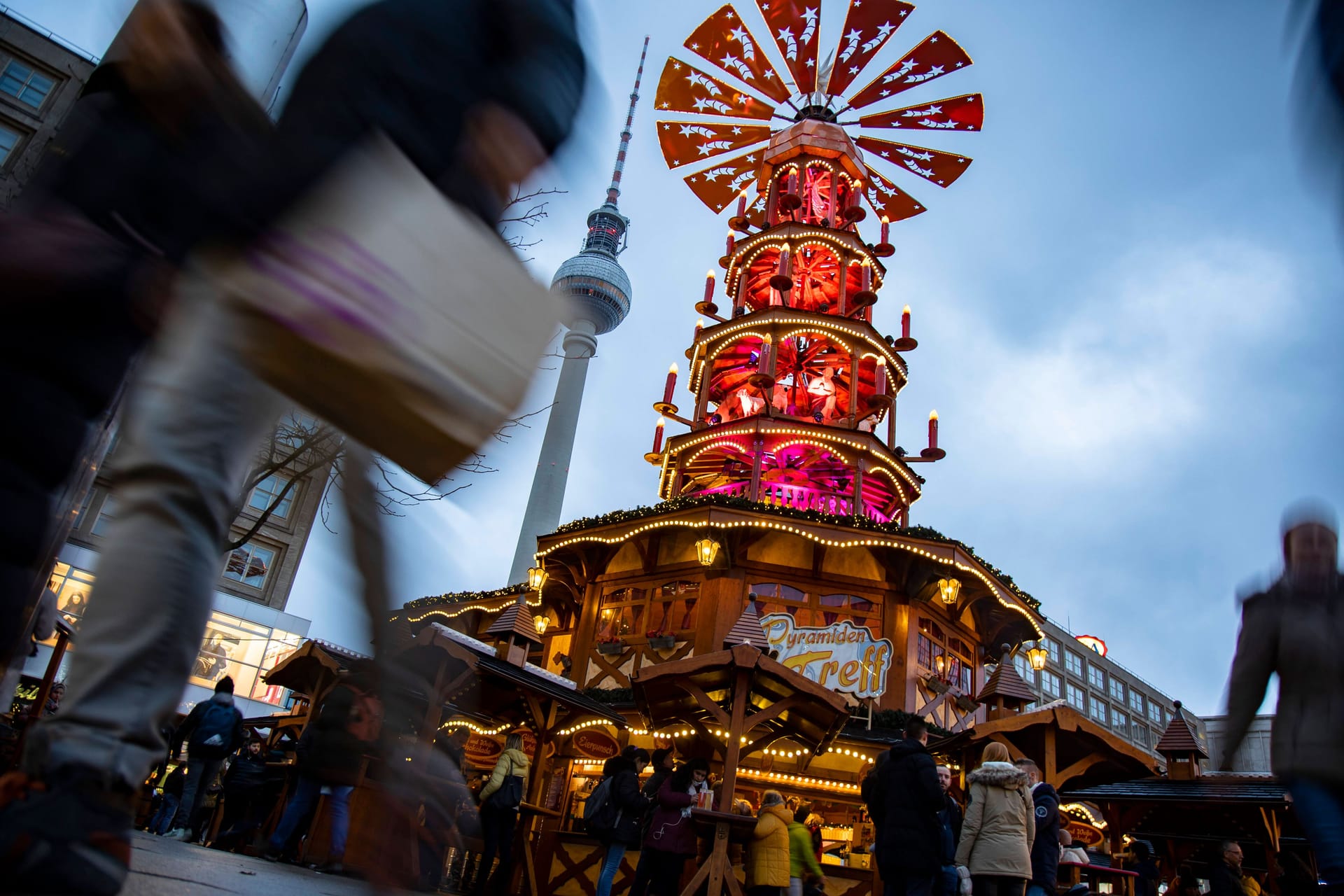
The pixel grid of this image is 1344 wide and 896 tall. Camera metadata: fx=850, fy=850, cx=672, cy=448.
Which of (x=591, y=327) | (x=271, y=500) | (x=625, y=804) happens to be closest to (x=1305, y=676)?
(x=625, y=804)

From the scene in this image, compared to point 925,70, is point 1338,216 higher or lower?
lower

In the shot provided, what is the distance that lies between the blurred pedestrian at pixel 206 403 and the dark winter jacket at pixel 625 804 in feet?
24.5

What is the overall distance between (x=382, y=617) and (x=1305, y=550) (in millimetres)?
3346

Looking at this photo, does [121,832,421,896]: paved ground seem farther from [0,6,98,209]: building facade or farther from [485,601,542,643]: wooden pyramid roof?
[0,6,98,209]: building facade

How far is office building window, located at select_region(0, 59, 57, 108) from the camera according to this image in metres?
27.3

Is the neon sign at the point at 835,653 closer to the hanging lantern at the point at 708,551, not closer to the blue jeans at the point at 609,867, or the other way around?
the hanging lantern at the point at 708,551

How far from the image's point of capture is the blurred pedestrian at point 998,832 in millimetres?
6242

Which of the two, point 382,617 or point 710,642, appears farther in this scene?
point 710,642

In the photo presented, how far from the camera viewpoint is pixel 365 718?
977 millimetres

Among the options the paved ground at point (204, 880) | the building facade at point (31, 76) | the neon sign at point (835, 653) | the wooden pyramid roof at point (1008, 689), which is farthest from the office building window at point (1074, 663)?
the paved ground at point (204, 880)

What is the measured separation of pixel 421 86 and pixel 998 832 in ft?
22.3

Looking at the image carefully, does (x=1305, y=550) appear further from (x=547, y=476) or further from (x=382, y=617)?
(x=547, y=476)

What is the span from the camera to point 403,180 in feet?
3.40

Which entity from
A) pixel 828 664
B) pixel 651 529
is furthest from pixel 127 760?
pixel 651 529
